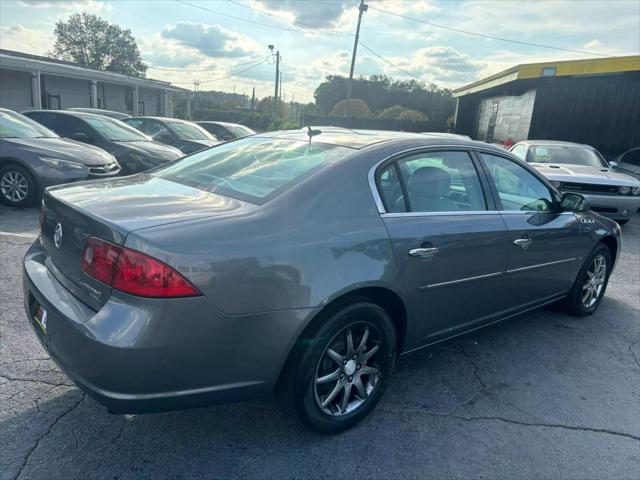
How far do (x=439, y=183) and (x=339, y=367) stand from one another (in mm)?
1358

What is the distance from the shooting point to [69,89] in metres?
26.2

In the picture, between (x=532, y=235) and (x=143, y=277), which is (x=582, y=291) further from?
(x=143, y=277)

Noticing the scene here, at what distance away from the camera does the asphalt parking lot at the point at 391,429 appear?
239 cm

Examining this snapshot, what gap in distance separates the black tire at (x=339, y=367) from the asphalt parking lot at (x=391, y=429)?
13cm

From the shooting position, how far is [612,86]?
48.3ft

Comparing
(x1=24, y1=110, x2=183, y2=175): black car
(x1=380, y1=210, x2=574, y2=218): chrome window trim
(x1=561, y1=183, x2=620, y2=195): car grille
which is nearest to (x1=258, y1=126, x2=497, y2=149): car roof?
(x1=380, y1=210, x2=574, y2=218): chrome window trim

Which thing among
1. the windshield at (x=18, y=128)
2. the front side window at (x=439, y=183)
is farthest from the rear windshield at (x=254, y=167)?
the windshield at (x=18, y=128)

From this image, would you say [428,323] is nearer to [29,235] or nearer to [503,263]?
[503,263]

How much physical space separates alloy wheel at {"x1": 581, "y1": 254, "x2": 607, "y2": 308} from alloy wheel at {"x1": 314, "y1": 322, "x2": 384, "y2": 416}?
268 centimetres

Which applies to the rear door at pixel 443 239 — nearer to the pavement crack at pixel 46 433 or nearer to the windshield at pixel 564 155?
the pavement crack at pixel 46 433

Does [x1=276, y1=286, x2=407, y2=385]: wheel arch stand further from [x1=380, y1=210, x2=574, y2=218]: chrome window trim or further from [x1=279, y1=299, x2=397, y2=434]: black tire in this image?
[x1=380, y1=210, x2=574, y2=218]: chrome window trim

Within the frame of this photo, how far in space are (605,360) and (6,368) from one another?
164 inches

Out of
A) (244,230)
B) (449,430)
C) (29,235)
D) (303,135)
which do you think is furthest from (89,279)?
(29,235)

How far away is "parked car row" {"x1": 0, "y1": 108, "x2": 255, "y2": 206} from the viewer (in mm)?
7109
